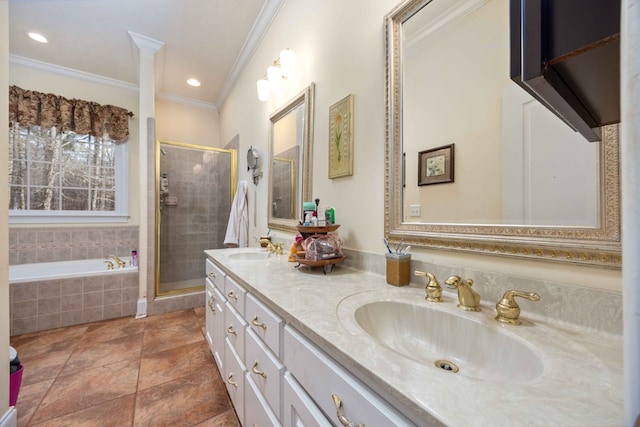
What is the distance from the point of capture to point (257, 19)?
218 centimetres

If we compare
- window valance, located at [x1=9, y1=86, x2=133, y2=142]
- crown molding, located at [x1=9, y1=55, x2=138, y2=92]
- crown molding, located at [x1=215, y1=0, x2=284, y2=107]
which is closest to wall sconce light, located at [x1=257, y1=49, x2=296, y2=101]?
crown molding, located at [x1=215, y1=0, x2=284, y2=107]

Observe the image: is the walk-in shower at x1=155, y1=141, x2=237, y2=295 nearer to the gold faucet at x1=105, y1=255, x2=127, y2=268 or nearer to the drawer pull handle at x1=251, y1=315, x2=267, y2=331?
the gold faucet at x1=105, y1=255, x2=127, y2=268

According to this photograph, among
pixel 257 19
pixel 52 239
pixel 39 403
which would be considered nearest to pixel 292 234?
pixel 39 403

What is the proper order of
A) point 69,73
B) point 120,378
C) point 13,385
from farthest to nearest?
point 69,73, point 120,378, point 13,385

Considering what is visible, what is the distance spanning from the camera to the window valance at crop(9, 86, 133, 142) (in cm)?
259

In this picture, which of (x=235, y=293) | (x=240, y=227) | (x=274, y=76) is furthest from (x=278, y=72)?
(x=235, y=293)

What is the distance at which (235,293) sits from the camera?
1.18 meters

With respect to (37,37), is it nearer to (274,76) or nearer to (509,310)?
(274,76)

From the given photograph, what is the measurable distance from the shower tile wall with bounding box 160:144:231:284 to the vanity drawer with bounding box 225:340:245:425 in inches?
77.2

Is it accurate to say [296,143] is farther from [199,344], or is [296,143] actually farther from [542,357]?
[199,344]

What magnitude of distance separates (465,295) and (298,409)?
55 centimetres

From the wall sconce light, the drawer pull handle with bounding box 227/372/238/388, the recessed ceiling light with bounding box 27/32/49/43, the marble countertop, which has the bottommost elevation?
the drawer pull handle with bounding box 227/372/238/388

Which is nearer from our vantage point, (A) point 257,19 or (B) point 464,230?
(B) point 464,230

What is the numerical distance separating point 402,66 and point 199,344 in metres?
2.30
